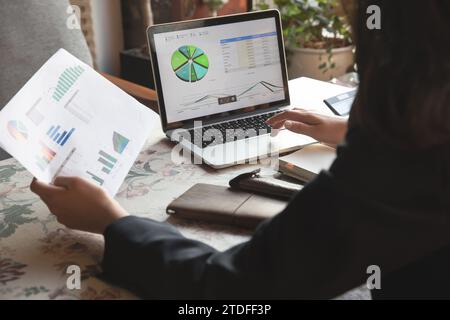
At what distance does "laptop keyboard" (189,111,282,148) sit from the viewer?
1.24 m

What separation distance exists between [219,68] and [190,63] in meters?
0.08

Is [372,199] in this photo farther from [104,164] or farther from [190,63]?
[190,63]

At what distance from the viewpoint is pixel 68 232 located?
91 centimetres

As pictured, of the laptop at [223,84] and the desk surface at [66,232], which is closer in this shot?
the desk surface at [66,232]

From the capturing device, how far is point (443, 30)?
587 millimetres

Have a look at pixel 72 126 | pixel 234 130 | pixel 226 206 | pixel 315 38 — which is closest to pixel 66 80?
pixel 72 126

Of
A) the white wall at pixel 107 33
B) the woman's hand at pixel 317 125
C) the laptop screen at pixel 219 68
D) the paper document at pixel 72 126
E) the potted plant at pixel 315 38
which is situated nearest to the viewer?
the paper document at pixel 72 126

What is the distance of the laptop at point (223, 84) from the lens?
48.5 inches

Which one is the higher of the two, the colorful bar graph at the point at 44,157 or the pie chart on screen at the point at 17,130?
the pie chart on screen at the point at 17,130

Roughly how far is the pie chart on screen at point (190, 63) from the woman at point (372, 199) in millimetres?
642

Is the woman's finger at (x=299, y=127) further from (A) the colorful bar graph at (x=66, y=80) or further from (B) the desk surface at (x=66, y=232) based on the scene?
(A) the colorful bar graph at (x=66, y=80)

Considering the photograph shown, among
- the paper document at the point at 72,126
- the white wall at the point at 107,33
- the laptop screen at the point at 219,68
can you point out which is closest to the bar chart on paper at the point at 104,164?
the paper document at the point at 72,126

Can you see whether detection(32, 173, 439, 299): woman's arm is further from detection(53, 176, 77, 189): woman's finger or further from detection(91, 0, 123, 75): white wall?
detection(91, 0, 123, 75): white wall
